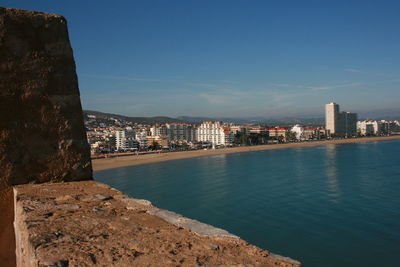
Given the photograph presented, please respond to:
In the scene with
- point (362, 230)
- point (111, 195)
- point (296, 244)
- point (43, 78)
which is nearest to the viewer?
point (111, 195)

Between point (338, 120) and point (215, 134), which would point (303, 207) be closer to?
point (215, 134)

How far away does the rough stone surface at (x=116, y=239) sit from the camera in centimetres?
166

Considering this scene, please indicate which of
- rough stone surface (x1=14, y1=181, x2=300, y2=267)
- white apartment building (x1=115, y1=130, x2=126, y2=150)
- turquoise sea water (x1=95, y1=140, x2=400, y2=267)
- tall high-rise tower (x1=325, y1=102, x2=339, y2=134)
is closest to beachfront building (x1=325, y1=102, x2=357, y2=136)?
tall high-rise tower (x1=325, y1=102, x2=339, y2=134)

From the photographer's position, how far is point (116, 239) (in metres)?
1.95

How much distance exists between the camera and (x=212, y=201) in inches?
859

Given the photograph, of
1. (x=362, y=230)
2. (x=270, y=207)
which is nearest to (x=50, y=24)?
(x=362, y=230)

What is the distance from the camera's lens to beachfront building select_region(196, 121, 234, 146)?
8650 cm

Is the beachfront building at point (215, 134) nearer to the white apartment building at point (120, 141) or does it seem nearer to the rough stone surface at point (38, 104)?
the white apartment building at point (120, 141)

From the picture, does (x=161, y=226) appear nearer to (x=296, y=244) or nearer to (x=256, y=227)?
(x=296, y=244)

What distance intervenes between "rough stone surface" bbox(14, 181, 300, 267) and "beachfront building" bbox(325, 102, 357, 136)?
123 meters

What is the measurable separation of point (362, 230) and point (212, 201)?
30.2ft

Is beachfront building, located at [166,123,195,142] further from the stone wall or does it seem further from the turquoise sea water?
the stone wall

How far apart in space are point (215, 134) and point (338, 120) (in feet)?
175

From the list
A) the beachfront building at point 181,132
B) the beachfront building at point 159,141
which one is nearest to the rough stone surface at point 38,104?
the beachfront building at point 159,141
